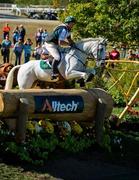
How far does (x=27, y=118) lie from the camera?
988cm

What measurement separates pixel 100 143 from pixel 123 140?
765 mm

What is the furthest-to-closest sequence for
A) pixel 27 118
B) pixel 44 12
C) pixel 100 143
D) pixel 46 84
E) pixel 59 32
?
pixel 44 12 → pixel 46 84 → pixel 59 32 → pixel 100 143 → pixel 27 118

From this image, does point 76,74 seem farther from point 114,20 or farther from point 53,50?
point 114,20

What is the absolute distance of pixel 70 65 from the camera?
11.6 meters

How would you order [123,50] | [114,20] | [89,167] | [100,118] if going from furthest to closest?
[123,50] → [114,20] → [100,118] → [89,167]

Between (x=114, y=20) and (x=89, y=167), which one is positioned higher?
(x=114, y=20)

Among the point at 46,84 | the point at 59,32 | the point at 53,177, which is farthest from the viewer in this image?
the point at 46,84

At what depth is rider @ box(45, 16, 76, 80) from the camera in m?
11.5

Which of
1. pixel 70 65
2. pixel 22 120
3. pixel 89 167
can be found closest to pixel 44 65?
pixel 70 65

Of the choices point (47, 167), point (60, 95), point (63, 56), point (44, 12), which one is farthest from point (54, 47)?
point (44, 12)

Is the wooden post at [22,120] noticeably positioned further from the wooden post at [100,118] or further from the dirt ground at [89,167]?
the wooden post at [100,118]

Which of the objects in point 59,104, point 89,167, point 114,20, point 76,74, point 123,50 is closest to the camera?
point 89,167

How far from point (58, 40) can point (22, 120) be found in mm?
2505

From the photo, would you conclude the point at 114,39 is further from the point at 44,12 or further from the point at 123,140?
the point at 44,12
